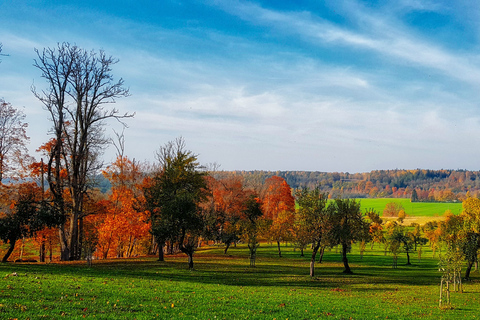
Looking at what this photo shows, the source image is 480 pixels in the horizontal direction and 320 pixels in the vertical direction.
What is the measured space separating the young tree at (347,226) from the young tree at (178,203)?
1599 centimetres

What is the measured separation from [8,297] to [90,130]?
25501 mm

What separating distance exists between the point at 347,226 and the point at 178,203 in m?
20.6

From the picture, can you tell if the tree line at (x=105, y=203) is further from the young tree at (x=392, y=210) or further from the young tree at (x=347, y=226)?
the young tree at (x=392, y=210)

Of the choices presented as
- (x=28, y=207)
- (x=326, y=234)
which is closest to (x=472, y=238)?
(x=326, y=234)

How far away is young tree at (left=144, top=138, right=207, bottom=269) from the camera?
31.6 m

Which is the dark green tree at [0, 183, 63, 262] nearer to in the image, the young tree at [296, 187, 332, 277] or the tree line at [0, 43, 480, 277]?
the tree line at [0, 43, 480, 277]

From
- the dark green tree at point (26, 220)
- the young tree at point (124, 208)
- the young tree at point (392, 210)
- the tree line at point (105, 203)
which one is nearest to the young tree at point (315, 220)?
the tree line at point (105, 203)

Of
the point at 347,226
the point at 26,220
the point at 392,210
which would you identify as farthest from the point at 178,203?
the point at 392,210

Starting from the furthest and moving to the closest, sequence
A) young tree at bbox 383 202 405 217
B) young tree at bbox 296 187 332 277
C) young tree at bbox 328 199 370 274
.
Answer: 1. young tree at bbox 383 202 405 217
2. young tree at bbox 328 199 370 274
3. young tree at bbox 296 187 332 277

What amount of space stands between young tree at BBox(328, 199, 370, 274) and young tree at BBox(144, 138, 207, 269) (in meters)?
16.0

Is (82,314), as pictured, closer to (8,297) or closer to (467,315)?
(8,297)

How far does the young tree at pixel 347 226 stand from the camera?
38.9 meters

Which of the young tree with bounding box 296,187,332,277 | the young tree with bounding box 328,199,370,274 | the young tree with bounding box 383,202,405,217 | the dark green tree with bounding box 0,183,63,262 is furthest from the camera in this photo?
the young tree with bounding box 383,202,405,217

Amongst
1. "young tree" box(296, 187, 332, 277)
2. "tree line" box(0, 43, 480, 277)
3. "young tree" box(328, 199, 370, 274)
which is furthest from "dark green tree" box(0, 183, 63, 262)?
"young tree" box(328, 199, 370, 274)
